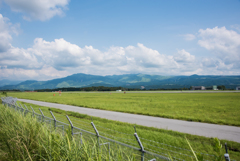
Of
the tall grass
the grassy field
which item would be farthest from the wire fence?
the grassy field

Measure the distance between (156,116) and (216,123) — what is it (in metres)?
5.43

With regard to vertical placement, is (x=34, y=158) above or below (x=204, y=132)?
above

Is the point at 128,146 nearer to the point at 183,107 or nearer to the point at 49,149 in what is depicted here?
the point at 49,149

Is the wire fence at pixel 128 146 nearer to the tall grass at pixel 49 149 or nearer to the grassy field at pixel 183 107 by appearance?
the tall grass at pixel 49 149

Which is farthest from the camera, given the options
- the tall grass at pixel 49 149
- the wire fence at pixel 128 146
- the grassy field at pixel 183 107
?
the grassy field at pixel 183 107

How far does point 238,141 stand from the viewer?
912 centimetres

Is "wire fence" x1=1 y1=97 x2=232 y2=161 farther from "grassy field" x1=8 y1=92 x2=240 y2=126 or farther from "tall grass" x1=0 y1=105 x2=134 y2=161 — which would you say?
"grassy field" x1=8 y1=92 x2=240 y2=126

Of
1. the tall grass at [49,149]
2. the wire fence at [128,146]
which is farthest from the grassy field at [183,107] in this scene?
the tall grass at [49,149]

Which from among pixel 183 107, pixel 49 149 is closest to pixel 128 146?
pixel 49 149

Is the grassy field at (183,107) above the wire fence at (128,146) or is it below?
below

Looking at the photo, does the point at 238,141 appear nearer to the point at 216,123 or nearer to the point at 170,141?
the point at 170,141

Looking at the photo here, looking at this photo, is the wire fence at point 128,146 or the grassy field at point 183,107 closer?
the wire fence at point 128,146

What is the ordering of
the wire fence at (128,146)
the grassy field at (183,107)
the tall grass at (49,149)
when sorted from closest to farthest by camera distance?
the tall grass at (49,149)
the wire fence at (128,146)
the grassy field at (183,107)

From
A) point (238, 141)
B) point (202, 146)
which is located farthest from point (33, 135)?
point (238, 141)
